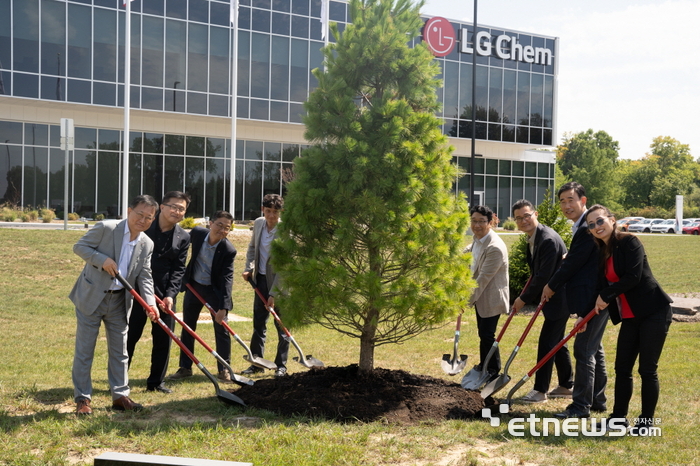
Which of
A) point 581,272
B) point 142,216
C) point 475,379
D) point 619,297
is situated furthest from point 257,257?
point 619,297

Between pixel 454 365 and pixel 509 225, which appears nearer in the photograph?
pixel 454 365

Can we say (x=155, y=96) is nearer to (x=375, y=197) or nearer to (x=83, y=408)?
(x=83, y=408)

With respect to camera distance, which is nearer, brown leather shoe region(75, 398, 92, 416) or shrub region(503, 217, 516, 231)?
brown leather shoe region(75, 398, 92, 416)

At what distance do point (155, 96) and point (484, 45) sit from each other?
714 inches

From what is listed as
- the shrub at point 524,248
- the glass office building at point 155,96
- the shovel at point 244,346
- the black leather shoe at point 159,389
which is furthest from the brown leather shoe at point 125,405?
the glass office building at point 155,96

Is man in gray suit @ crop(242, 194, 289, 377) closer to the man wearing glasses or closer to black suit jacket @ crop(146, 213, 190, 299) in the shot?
the man wearing glasses

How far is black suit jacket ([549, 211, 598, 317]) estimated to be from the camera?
5.53m

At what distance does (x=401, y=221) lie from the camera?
5.18 metres

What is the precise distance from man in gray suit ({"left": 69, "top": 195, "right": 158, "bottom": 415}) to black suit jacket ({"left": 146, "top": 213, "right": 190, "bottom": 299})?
2.54 ft

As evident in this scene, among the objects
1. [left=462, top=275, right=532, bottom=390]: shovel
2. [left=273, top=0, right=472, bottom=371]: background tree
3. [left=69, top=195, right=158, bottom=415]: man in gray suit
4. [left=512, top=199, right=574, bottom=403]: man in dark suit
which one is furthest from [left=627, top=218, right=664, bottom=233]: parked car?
[left=69, top=195, right=158, bottom=415]: man in gray suit

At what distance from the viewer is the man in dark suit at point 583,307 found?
213 inches

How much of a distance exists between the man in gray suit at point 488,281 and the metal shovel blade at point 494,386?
392mm

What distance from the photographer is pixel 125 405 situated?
5.36 meters

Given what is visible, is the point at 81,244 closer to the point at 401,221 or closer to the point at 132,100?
the point at 401,221
